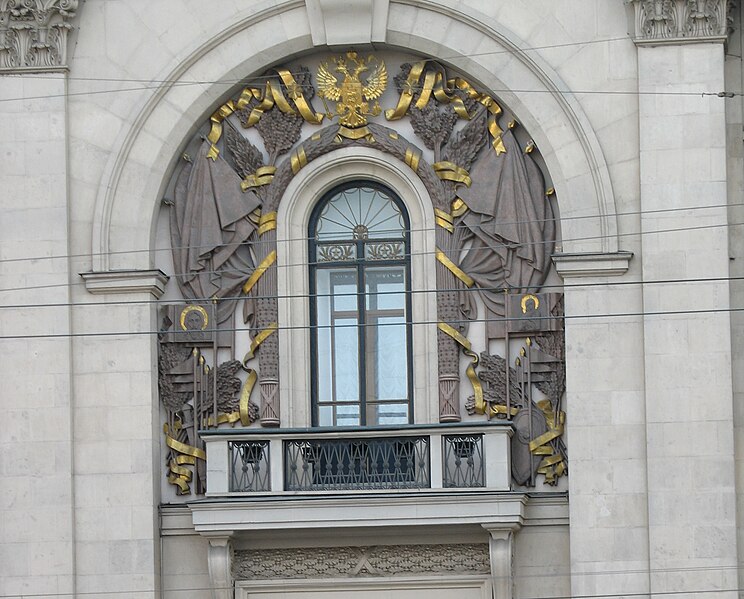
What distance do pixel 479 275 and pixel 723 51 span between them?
4.35 m

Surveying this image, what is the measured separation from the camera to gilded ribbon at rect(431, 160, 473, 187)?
31672 millimetres

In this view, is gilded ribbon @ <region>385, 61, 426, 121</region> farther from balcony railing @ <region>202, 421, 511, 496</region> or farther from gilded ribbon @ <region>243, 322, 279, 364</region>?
balcony railing @ <region>202, 421, 511, 496</region>

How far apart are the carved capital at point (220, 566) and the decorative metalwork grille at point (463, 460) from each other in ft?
9.91

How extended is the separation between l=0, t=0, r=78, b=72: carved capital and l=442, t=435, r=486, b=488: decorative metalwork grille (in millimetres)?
7327

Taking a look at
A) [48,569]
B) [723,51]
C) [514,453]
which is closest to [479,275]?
[514,453]

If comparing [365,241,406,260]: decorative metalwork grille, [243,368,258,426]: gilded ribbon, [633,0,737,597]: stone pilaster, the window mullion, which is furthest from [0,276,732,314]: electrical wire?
[243,368,258,426]: gilded ribbon

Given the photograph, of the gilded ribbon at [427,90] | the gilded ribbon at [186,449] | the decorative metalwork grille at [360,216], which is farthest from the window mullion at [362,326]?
the gilded ribbon at [186,449]

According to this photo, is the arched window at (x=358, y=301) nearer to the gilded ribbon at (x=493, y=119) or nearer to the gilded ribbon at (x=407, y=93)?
the gilded ribbon at (x=407, y=93)

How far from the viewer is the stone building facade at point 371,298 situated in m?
30.3

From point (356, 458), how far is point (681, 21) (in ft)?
23.3

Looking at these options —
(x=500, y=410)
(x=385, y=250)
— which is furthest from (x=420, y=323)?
(x=500, y=410)

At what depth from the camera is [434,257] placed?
104 feet

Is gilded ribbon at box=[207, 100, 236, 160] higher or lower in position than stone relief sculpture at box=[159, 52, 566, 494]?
higher

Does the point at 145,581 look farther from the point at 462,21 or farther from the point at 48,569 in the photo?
the point at 462,21
